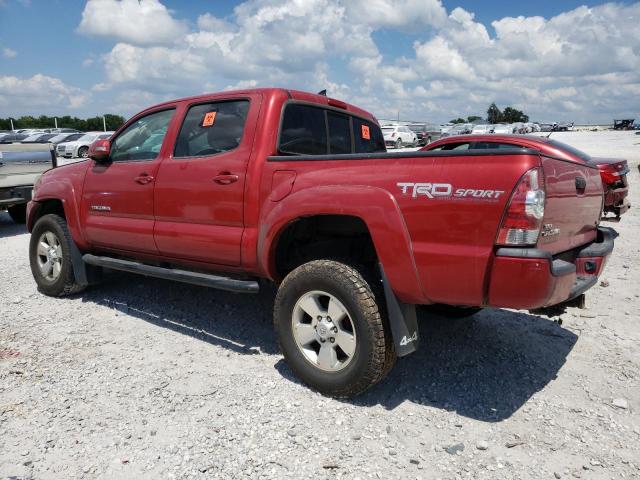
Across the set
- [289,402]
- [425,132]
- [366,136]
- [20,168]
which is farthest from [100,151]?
[425,132]

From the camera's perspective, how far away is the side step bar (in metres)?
3.62

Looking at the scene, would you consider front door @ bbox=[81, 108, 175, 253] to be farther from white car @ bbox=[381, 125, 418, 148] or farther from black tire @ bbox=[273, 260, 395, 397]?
white car @ bbox=[381, 125, 418, 148]

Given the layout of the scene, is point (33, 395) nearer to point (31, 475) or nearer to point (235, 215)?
point (31, 475)

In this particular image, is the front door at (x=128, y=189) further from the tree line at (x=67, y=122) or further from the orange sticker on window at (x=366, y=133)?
the tree line at (x=67, y=122)

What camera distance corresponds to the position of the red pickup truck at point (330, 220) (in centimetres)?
254

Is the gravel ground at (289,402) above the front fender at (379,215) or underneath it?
underneath

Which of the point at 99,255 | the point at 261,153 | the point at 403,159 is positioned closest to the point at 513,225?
the point at 403,159

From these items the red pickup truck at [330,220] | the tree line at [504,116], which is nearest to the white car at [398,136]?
the red pickup truck at [330,220]

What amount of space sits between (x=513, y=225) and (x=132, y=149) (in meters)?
3.45

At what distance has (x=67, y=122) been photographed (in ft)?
243

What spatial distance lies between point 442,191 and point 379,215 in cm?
39

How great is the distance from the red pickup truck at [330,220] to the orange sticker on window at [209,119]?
1 centimetres

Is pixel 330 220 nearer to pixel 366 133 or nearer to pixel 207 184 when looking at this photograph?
pixel 207 184

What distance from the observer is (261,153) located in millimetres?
3525
